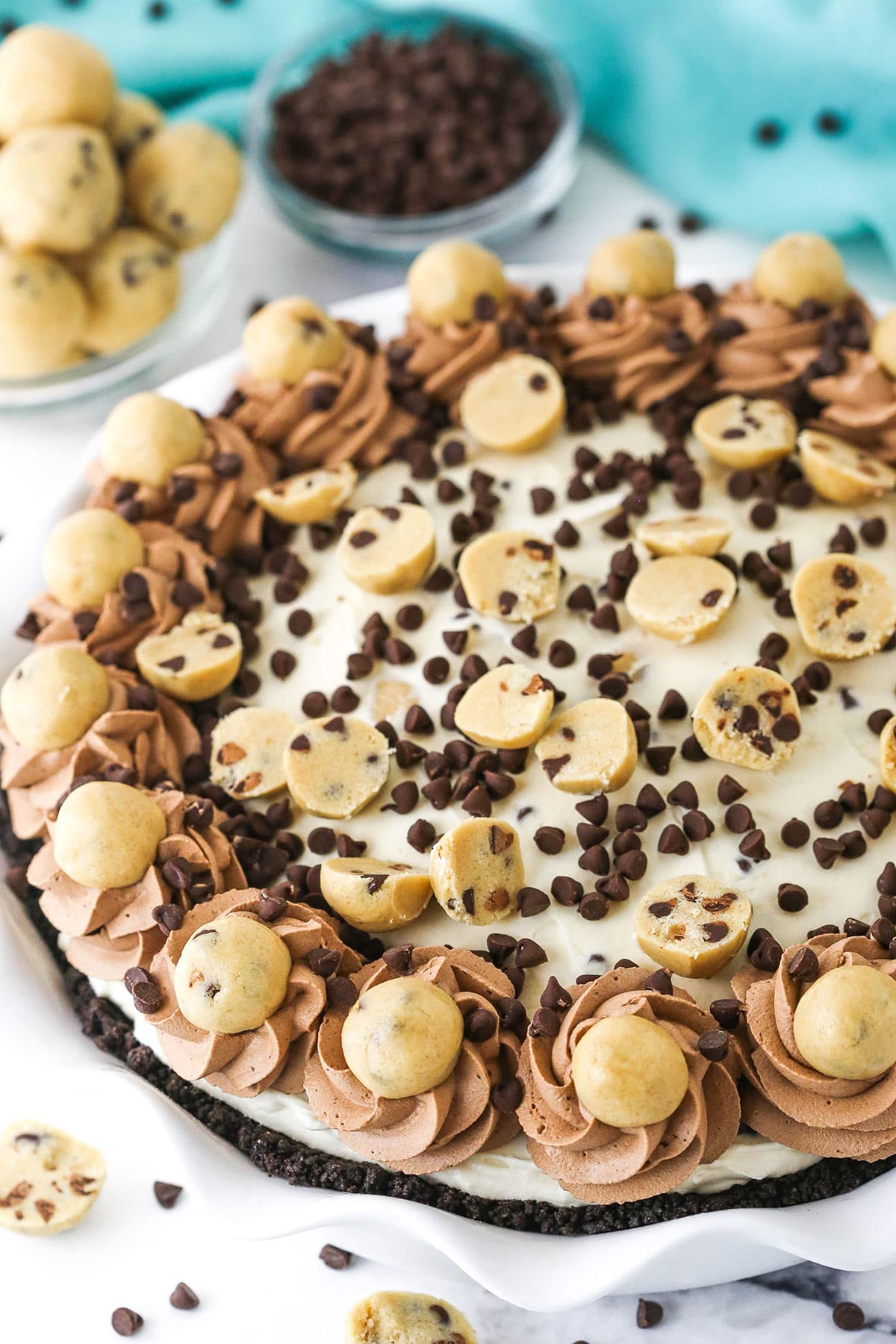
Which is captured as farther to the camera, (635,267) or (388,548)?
(635,267)

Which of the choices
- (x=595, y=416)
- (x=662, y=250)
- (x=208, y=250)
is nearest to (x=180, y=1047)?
(x=595, y=416)

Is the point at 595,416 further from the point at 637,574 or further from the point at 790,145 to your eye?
the point at 790,145

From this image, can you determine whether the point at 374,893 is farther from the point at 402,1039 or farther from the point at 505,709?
the point at 505,709

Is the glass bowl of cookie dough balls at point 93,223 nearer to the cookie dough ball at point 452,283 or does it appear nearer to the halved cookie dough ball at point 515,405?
the cookie dough ball at point 452,283

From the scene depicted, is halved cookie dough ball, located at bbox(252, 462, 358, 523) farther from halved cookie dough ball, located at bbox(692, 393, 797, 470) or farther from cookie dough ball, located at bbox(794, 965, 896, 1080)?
cookie dough ball, located at bbox(794, 965, 896, 1080)

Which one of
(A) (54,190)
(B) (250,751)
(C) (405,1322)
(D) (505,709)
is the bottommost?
(C) (405,1322)

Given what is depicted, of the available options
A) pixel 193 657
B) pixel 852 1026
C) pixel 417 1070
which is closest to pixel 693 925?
pixel 852 1026
